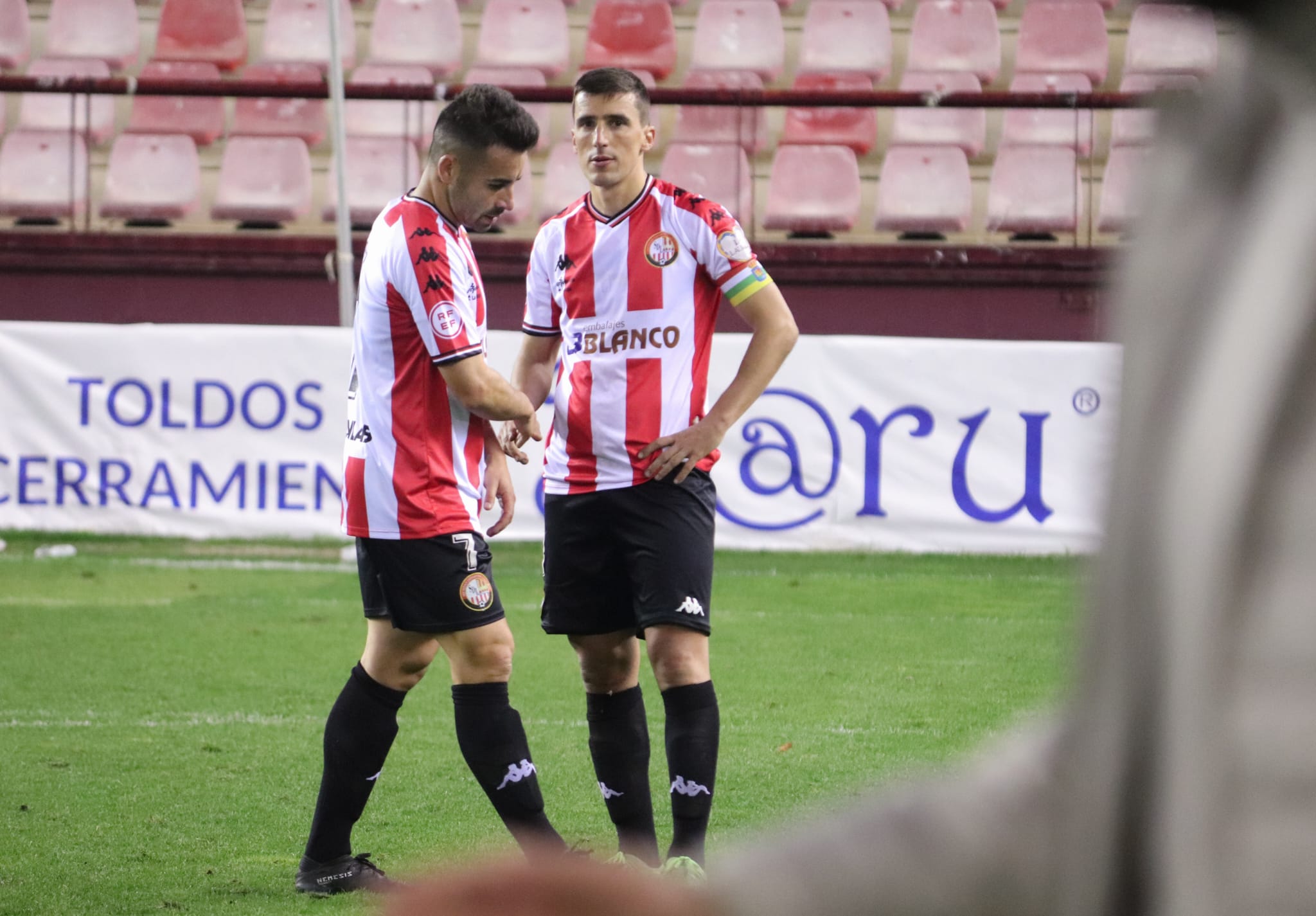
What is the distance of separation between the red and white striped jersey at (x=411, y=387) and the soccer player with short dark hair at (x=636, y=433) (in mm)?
274

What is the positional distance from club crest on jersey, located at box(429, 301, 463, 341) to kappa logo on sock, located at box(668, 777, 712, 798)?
3.87 feet

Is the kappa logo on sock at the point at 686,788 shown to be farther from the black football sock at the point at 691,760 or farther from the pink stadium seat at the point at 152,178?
the pink stadium seat at the point at 152,178

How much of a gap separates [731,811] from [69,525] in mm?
6695

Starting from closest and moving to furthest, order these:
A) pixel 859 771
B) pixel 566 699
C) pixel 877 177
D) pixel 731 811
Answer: pixel 731 811
pixel 859 771
pixel 566 699
pixel 877 177

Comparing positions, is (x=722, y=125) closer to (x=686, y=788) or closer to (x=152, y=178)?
(x=152, y=178)

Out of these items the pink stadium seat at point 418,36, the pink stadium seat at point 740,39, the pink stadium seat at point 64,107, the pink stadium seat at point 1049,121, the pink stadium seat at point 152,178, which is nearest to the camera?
the pink stadium seat at point 1049,121

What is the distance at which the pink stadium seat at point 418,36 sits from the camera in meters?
14.6

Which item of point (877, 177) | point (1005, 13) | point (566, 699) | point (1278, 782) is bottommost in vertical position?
point (566, 699)

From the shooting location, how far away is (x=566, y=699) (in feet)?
20.1

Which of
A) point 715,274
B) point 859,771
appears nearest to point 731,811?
point 859,771

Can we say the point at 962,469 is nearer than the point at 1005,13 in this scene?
Yes

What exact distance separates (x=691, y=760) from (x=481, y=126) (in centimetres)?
159

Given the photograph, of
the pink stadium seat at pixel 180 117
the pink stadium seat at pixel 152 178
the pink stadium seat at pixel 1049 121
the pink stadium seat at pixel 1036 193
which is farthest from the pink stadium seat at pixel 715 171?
the pink stadium seat at pixel 180 117

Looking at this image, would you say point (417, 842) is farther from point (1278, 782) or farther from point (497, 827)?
point (1278, 782)
